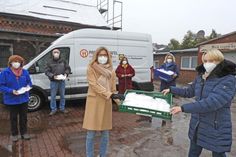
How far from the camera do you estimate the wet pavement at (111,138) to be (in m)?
5.08

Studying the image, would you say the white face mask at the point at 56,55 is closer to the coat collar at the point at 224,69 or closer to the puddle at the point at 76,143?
the puddle at the point at 76,143

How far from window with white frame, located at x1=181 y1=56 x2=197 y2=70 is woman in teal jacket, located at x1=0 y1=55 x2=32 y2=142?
58.2ft

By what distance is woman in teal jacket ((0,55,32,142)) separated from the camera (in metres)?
5.54

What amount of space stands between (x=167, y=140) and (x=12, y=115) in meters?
3.42

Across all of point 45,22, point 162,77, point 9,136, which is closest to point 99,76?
point 9,136

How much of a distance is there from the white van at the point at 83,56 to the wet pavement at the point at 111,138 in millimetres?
893

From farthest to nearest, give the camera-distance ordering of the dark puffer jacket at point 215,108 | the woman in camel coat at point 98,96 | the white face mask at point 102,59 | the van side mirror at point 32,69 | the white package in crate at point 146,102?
the van side mirror at point 32,69, the white face mask at point 102,59, the woman in camel coat at point 98,96, the white package in crate at point 146,102, the dark puffer jacket at point 215,108

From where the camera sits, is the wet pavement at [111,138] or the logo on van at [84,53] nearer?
the wet pavement at [111,138]

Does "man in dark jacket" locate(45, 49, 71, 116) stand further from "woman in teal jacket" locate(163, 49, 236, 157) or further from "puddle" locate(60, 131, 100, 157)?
"woman in teal jacket" locate(163, 49, 236, 157)

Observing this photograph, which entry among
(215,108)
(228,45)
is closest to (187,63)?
(228,45)

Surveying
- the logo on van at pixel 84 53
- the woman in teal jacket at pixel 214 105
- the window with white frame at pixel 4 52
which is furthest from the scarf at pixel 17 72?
the window with white frame at pixel 4 52

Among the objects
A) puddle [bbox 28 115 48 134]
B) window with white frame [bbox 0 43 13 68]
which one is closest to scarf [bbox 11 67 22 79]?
puddle [bbox 28 115 48 134]

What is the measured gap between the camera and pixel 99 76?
4180 millimetres

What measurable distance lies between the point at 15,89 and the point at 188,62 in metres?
18.5
